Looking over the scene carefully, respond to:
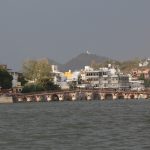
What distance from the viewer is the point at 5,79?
15038 cm

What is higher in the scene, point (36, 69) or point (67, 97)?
point (36, 69)

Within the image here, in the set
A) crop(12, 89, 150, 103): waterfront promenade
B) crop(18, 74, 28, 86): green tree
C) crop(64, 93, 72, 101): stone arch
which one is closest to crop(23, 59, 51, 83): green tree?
crop(18, 74, 28, 86): green tree

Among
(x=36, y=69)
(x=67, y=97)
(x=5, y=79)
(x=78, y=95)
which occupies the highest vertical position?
(x=36, y=69)

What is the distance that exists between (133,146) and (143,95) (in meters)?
135

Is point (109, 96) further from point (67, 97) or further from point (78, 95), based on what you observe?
point (67, 97)

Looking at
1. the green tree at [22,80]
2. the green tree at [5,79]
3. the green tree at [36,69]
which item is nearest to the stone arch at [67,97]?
the green tree at [36,69]

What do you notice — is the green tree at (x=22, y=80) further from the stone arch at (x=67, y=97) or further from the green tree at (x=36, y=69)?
the stone arch at (x=67, y=97)

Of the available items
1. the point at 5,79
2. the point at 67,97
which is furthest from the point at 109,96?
the point at 5,79

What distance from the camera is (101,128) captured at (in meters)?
47.9

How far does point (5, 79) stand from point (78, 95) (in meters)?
20.5

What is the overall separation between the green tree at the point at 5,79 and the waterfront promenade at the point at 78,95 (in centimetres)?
294

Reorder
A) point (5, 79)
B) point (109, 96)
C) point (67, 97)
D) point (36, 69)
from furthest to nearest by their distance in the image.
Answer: point (109, 96) → point (36, 69) → point (67, 97) → point (5, 79)

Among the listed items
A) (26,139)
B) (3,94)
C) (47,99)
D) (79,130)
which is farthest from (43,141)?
(47,99)

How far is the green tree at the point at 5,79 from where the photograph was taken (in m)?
149
